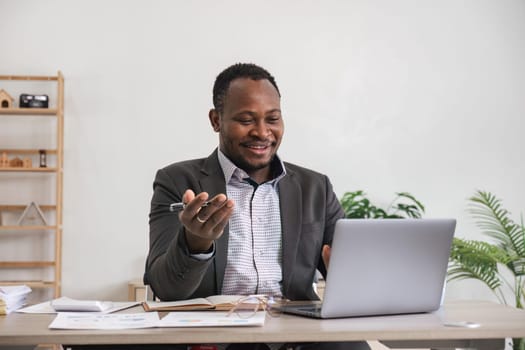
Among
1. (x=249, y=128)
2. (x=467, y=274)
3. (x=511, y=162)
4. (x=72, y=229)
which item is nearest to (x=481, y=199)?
(x=511, y=162)

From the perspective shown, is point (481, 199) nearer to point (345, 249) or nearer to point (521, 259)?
point (521, 259)

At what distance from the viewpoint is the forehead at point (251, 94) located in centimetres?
220

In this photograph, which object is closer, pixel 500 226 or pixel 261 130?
pixel 261 130

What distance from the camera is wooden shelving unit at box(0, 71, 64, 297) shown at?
4.67 m

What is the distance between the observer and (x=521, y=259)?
4883mm

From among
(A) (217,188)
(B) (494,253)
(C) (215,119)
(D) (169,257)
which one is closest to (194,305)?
(D) (169,257)

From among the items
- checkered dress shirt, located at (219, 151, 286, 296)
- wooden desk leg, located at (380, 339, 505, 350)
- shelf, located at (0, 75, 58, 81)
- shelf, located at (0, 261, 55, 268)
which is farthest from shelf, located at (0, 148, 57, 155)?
wooden desk leg, located at (380, 339, 505, 350)

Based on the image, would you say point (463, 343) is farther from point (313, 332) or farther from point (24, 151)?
point (24, 151)

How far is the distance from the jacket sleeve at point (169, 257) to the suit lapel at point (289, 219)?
0.99 ft

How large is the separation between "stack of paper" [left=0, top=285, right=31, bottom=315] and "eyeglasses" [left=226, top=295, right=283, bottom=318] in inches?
20.6

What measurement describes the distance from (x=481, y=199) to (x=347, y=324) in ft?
12.5

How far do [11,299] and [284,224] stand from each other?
0.79m

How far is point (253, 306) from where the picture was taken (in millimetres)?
1746

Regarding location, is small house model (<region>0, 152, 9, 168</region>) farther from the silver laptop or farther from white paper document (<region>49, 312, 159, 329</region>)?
the silver laptop
